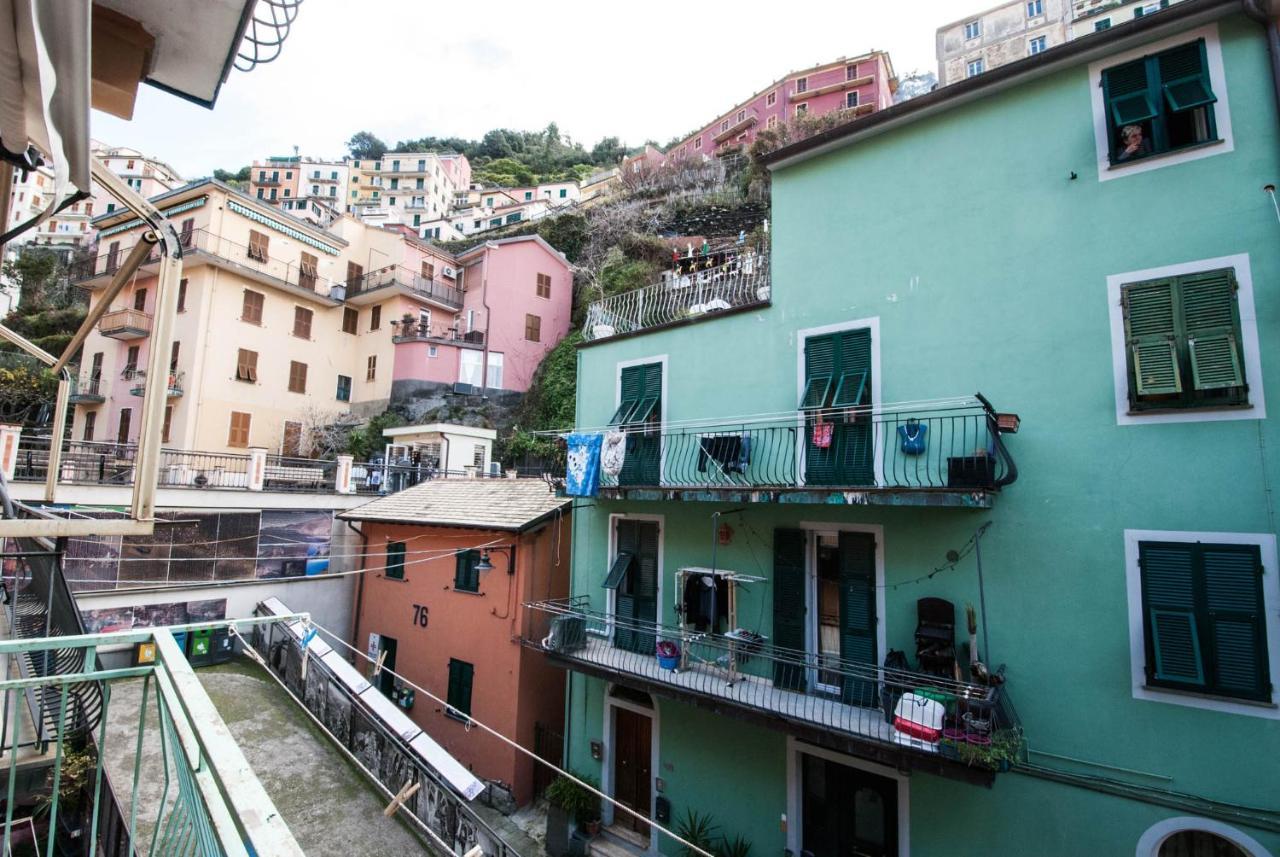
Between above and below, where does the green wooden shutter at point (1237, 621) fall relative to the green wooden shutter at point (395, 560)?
above

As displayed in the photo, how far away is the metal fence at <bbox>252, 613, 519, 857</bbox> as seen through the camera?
909 centimetres

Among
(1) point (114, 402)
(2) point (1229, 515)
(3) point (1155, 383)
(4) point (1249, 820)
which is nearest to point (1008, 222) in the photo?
(3) point (1155, 383)

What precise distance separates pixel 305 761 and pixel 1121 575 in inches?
469

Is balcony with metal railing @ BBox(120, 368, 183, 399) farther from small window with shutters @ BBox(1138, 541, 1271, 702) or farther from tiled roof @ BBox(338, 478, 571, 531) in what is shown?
small window with shutters @ BBox(1138, 541, 1271, 702)

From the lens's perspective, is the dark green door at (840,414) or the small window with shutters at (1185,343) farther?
the dark green door at (840,414)

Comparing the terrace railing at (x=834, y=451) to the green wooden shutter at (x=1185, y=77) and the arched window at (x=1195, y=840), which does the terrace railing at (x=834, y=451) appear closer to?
the arched window at (x=1195, y=840)

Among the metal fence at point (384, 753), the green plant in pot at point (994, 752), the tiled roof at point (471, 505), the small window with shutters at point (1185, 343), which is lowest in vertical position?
the metal fence at point (384, 753)

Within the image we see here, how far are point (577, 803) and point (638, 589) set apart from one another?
13.3ft

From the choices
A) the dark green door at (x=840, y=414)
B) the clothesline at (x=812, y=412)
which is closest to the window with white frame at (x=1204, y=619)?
the clothesline at (x=812, y=412)

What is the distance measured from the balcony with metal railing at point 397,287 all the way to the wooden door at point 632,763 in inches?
1035

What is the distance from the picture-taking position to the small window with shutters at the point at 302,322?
97.1ft

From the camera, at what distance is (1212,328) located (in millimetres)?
6676

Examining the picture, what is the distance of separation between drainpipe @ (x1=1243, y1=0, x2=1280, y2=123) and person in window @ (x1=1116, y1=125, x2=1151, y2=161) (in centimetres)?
112

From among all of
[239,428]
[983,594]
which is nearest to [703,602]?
[983,594]
